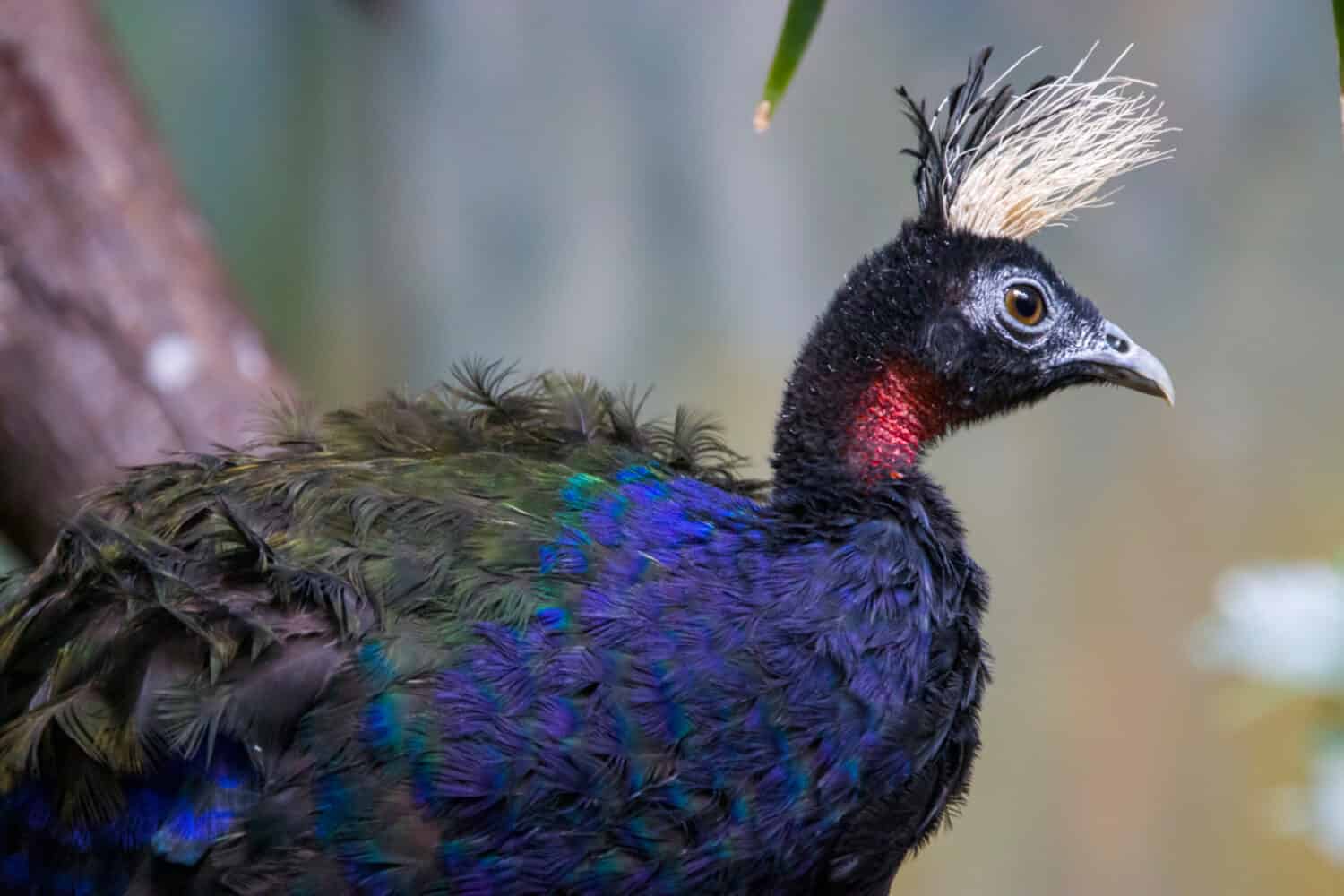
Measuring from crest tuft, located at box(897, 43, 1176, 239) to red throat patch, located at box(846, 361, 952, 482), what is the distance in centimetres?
25

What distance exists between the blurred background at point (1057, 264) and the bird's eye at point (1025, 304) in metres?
2.15

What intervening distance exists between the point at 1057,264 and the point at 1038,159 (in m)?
2.26

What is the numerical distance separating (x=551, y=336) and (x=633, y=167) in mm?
641

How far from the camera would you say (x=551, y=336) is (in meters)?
4.81

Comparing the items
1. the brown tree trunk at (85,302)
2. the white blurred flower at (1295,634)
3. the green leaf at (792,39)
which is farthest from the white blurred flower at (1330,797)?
the brown tree trunk at (85,302)

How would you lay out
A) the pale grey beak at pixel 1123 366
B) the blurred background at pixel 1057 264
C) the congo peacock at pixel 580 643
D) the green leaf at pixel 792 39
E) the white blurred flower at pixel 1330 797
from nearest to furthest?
the green leaf at pixel 792 39 < the congo peacock at pixel 580 643 < the pale grey beak at pixel 1123 366 < the white blurred flower at pixel 1330 797 < the blurred background at pixel 1057 264

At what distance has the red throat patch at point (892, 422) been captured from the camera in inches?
79.9

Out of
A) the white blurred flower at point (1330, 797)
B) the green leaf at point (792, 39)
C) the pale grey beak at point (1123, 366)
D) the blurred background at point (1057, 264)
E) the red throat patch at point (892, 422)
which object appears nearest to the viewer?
the green leaf at point (792, 39)

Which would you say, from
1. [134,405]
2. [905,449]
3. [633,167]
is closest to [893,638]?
[905,449]

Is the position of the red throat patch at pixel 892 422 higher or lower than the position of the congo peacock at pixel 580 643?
higher

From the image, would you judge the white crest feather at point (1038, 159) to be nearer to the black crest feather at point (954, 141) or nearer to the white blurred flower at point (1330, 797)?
the black crest feather at point (954, 141)

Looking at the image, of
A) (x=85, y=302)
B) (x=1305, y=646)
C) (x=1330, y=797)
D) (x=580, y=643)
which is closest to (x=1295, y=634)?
(x=1305, y=646)

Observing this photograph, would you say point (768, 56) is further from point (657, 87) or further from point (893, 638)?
point (893, 638)

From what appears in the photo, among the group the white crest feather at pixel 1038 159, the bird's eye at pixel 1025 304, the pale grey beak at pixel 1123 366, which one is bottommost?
the pale grey beak at pixel 1123 366
